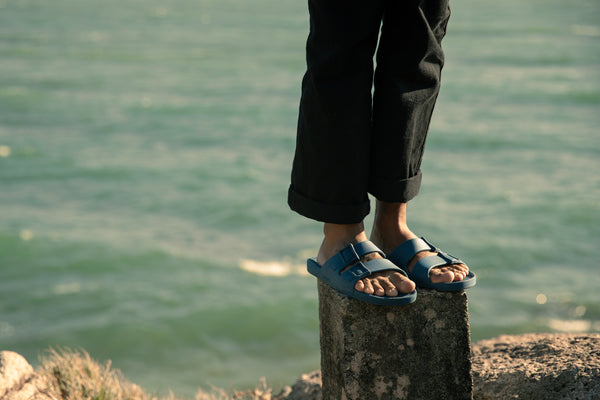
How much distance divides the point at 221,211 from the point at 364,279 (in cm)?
608

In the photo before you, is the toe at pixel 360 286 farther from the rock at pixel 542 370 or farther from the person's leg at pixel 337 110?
the rock at pixel 542 370

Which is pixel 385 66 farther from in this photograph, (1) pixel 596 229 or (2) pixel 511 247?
(1) pixel 596 229

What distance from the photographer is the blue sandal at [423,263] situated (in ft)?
6.15

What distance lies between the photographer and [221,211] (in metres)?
7.79

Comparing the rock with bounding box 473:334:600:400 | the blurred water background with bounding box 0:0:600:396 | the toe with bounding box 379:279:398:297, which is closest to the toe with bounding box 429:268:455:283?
the toe with bounding box 379:279:398:297

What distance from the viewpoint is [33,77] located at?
1452cm

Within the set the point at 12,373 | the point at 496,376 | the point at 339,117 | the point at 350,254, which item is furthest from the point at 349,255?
the point at 12,373

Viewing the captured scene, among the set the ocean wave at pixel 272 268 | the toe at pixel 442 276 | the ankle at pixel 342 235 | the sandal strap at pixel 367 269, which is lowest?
the toe at pixel 442 276

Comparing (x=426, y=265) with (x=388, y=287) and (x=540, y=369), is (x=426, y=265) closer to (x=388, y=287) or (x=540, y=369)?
(x=388, y=287)

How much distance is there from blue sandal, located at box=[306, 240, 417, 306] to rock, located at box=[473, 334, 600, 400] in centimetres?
59

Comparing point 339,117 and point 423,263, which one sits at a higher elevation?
point 339,117

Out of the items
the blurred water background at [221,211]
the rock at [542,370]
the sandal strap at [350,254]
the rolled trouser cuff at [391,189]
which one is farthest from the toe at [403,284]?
the blurred water background at [221,211]

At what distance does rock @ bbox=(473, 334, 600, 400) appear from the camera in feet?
6.53

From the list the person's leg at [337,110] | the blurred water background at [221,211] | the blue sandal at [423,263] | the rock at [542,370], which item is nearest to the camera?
the person's leg at [337,110]
